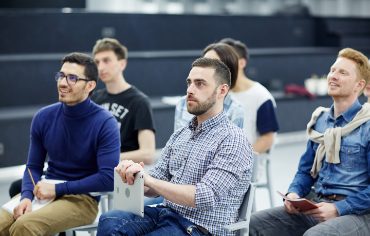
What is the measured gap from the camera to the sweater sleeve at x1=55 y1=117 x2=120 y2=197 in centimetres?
314

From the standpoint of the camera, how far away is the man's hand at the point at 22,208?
3.09 meters

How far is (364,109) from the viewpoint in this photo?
3025 millimetres

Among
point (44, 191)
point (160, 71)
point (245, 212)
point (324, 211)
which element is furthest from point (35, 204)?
point (160, 71)

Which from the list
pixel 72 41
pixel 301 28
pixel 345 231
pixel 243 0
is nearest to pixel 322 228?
pixel 345 231

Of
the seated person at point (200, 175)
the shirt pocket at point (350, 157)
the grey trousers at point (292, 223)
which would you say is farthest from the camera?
the shirt pocket at point (350, 157)

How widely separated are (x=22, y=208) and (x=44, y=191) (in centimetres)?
12

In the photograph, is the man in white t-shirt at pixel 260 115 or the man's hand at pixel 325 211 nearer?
the man's hand at pixel 325 211

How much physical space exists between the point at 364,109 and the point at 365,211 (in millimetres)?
437

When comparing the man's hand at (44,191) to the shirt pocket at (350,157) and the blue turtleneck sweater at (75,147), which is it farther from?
the shirt pocket at (350,157)

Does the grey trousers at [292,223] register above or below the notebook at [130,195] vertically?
below

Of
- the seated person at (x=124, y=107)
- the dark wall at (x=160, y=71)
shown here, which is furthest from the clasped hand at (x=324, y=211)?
the dark wall at (x=160, y=71)

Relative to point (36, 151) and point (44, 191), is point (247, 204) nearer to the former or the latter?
point (44, 191)

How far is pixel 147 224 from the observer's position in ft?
9.08

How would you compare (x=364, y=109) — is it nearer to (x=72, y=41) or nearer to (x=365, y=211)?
(x=365, y=211)
